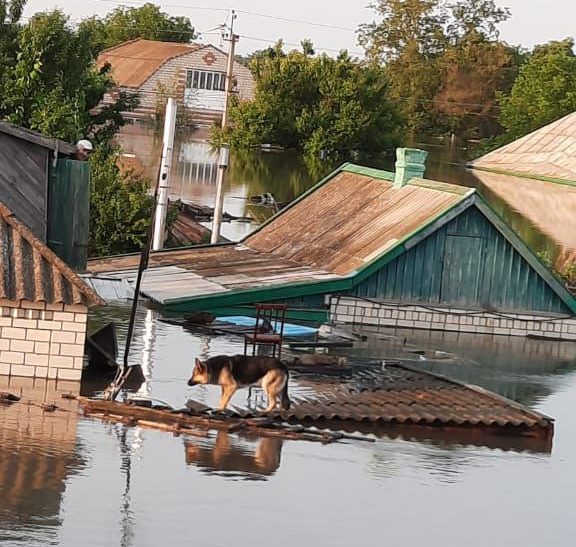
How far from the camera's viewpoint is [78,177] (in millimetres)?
20328

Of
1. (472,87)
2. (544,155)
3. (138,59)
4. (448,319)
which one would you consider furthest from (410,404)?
(472,87)

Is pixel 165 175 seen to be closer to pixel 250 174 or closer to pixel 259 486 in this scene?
pixel 259 486

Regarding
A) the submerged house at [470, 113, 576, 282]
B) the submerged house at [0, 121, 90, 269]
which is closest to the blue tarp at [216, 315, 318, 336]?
the submerged house at [0, 121, 90, 269]

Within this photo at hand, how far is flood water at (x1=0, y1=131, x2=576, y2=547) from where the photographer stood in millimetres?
11680

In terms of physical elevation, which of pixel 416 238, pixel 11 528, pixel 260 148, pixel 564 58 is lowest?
pixel 11 528

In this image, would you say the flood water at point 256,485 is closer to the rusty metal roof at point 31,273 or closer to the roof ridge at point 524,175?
the rusty metal roof at point 31,273

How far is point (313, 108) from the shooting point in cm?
8538

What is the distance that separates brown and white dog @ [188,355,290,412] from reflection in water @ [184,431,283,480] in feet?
2.23

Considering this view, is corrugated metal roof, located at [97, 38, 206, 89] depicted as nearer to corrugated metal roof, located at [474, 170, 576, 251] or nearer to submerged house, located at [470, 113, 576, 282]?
submerged house, located at [470, 113, 576, 282]

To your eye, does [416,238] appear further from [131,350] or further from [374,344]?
[131,350]

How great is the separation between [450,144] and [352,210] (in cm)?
9143

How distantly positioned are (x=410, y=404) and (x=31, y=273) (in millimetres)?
4690

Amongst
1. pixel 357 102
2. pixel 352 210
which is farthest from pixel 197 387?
pixel 357 102

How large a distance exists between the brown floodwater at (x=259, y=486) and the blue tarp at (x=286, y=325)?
4.73 meters
